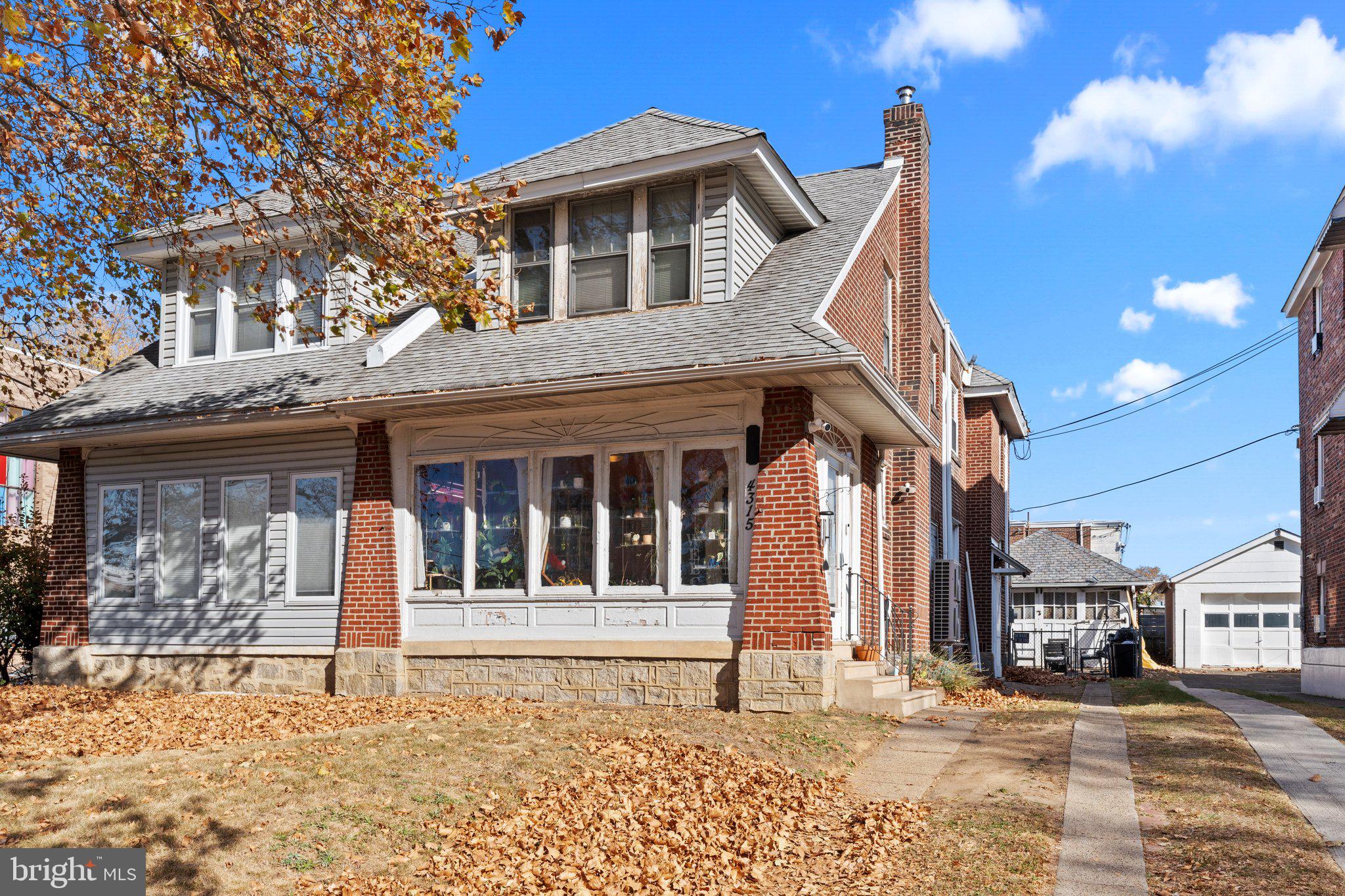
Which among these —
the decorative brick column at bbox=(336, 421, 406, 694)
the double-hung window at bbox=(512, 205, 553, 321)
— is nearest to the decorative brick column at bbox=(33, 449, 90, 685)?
the decorative brick column at bbox=(336, 421, 406, 694)

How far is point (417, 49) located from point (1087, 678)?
2067cm

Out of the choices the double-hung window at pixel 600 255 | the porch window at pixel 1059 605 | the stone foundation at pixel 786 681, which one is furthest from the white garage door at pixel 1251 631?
the double-hung window at pixel 600 255

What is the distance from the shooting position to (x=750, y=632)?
39.0ft

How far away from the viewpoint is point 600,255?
14.2m

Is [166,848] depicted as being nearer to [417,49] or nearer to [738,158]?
[417,49]

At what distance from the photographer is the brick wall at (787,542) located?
11.7 m

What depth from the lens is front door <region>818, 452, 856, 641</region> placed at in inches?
510

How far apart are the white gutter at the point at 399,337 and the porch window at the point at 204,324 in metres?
3.20

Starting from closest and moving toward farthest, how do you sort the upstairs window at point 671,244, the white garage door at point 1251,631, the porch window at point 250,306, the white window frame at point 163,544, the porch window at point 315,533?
the upstairs window at point 671,244 → the porch window at point 315,533 → the white window frame at point 163,544 → the porch window at point 250,306 → the white garage door at point 1251,631

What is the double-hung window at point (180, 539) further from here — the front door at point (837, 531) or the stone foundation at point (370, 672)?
the front door at point (837, 531)

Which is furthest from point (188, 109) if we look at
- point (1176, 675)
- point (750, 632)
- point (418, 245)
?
point (1176, 675)

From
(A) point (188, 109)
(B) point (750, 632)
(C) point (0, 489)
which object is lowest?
(B) point (750, 632)

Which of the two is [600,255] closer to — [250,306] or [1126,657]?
[250,306]

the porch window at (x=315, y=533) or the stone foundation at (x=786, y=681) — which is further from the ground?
the porch window at (x=315, y=533)
